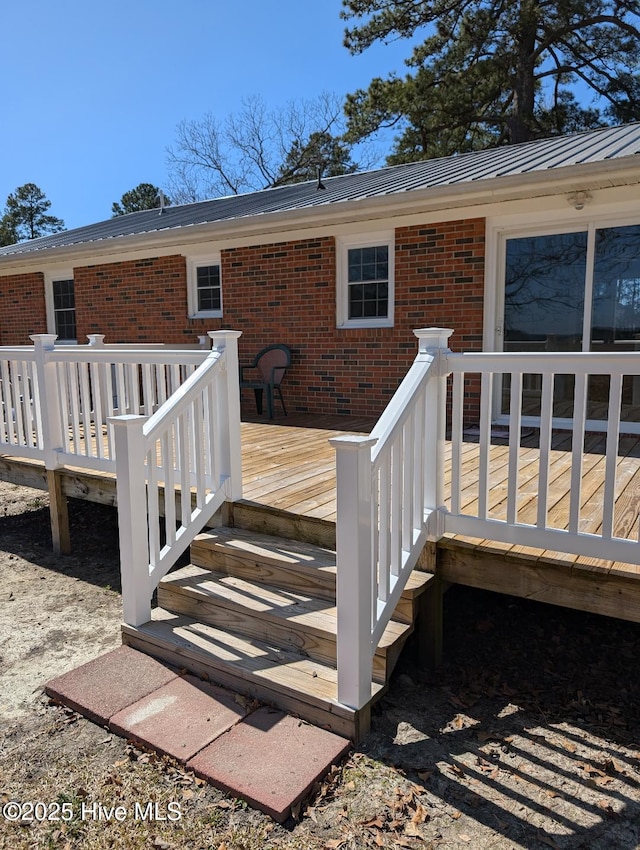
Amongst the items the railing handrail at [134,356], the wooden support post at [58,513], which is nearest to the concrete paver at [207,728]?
the railing handrail at [134,356]

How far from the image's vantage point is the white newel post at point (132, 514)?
9.77 feet

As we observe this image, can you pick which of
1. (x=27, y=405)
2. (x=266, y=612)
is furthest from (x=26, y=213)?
(x=266, y=612)

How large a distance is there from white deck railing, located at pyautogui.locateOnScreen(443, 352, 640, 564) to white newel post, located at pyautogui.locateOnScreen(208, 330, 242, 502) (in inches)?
50.8

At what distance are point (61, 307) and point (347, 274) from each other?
5541 mm

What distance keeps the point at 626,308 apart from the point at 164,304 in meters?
5.84

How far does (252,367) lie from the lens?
7.41 meters

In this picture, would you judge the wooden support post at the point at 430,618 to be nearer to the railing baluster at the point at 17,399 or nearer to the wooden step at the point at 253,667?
the wooden step at the point at 253,667

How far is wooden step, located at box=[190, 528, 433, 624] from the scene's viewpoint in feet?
9.36

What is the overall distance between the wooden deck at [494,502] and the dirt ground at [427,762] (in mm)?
545

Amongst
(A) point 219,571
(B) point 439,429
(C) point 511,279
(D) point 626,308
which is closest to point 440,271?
(C) point 511,279

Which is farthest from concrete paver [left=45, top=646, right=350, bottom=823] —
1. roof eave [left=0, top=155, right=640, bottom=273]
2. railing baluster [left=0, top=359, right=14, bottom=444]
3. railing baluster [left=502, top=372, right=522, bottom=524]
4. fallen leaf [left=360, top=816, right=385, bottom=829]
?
roof eave [left=0, top=155, right=640, bottom=273]

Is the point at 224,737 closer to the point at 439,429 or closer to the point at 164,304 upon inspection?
the point at 439,429

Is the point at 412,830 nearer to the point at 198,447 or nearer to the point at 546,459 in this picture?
the point at 546,459

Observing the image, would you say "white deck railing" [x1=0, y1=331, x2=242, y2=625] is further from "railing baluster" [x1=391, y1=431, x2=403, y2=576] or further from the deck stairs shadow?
"railing baluster" [x1=391, y1=431, x2=403, y2=576]
